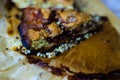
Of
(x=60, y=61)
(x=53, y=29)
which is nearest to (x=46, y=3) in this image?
(x=53, y=29)

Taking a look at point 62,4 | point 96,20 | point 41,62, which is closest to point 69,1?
point 62,4

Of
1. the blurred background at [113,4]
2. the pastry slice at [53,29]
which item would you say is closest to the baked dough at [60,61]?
the pastry slice at [53,29]

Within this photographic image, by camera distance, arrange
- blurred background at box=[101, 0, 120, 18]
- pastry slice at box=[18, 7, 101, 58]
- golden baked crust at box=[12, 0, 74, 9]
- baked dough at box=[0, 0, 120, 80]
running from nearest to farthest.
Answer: baked dough at box=[0, 0, 120, 80], pastry slice at box=[18, 7, 101, 58], golden baked crust at box=[12, 0, 74, 9], blurred background at box=[101, 0, 120, 18]

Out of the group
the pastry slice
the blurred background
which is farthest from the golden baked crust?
the blurred background

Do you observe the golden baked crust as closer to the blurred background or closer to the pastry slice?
the pastry slice

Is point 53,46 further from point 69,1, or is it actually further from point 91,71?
point 69,1

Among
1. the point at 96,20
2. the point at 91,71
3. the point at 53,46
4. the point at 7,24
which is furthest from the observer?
the point at 96,20

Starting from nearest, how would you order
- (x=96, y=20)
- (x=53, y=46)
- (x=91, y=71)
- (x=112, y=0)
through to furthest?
(x=91, y=71), (x=53, y=46), (x=96, y=20), (x=112, y=0)

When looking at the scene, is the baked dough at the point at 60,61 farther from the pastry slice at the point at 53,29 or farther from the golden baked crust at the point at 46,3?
the golden baked crust at the point at 46,3

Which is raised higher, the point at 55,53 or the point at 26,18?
the point at 26,18

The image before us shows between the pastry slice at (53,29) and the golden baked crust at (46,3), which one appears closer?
the pastry slice at (53,29)

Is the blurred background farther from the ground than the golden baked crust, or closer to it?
farther from the ground
